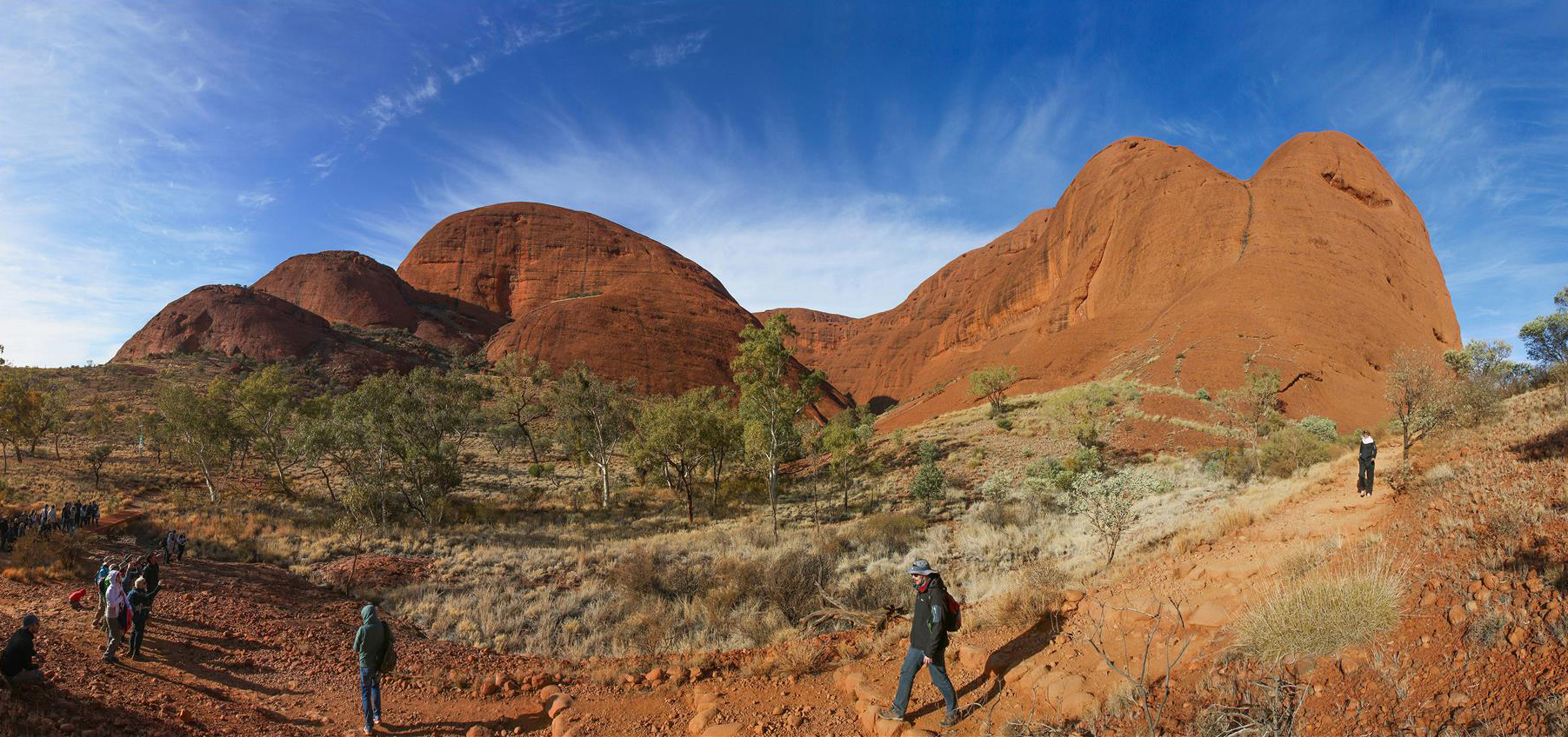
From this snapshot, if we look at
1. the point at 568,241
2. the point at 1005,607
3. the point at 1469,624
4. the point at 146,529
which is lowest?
the point at 146,529

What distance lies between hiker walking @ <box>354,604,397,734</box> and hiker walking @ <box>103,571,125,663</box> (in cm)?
432

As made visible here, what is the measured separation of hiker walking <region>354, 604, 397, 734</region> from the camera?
6355 millimetres

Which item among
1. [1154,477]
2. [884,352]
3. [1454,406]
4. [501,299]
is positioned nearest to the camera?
[1454,406]

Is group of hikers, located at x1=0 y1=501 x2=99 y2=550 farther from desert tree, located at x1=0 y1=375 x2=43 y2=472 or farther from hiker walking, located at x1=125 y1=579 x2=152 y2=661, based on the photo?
desert tree, located at x1=0 y1=375 x2=43 y2=472

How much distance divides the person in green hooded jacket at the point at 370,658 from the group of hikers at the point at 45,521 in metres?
13.9

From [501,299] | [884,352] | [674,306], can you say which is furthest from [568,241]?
[884,352]

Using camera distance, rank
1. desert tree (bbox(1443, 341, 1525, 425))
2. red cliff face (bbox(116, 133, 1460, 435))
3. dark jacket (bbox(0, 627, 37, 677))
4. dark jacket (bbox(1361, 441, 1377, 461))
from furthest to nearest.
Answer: red cliff face (bbox(116, 133, 1460, 435)) < desert tree (bbox(1443, 341, 1525, 425)) < dark jacket (bbox(1361, 441, 1377, 461)) < dark jacket (bbox(0, 627, 37, 677))

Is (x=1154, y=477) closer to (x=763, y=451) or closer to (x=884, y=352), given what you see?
(x=763, y=451)

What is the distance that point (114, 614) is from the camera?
26.2 feet

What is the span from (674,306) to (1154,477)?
70.5 m

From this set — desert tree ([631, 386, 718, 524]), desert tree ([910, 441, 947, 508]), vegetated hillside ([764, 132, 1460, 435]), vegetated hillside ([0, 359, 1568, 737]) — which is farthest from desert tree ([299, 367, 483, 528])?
vegetated hillside ([764, 132, 1460, 435])

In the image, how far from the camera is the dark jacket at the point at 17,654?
570 cm

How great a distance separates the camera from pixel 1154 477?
20.0 m

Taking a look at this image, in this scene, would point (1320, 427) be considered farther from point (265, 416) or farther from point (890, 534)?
point (265, 416)
